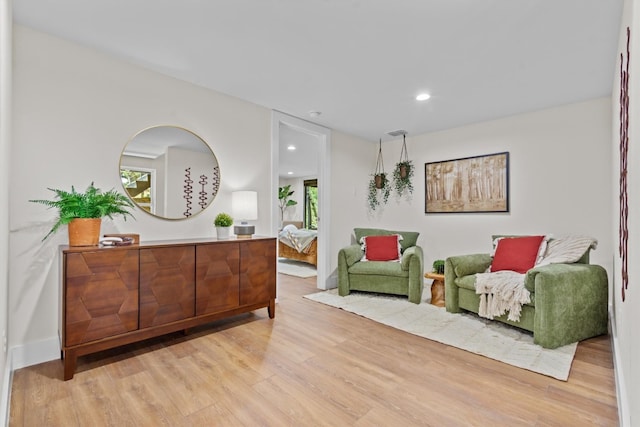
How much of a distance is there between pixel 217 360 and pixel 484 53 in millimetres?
3010

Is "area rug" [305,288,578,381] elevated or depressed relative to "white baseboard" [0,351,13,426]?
depressed

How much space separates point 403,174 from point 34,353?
442 cm

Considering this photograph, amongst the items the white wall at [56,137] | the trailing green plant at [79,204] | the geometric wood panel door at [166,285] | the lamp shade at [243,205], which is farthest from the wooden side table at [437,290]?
the trailing green plant at [79,204]

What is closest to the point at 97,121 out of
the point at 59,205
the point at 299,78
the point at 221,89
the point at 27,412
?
the point at 59,205

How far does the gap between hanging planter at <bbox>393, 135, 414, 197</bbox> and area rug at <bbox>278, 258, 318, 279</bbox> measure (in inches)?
79.6

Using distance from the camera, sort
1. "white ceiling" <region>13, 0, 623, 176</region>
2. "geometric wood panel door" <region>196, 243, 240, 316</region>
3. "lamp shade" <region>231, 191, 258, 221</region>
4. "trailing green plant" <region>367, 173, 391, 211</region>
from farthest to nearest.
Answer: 1. "trailing green plant" <region>367, 173, 391, 211</region>
2. "lamp shade" <region>231, 191, 258, 221</region>
3. "geometric wood panel door" <region>196, 243, 240, 316</region>
4. "white ceiling" <region>13, 0, 623, 176</region>

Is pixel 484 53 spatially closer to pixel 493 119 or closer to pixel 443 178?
pixel 493 119

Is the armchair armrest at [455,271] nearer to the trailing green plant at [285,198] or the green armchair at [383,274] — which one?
the green armchair at [383,274]

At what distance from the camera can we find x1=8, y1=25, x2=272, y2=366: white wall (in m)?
2.13

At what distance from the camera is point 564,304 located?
7.98 ft

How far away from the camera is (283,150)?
5.94 meters

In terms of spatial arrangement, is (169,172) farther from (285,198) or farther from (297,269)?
(285,198)

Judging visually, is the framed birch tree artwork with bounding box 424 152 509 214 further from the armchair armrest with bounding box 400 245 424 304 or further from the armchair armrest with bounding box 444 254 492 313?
the armchair armrest with bounding box 400 245 424 304

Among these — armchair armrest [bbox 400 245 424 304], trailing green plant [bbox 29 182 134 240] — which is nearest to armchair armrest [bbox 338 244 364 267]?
armchair armrest [bbox 400 245 424 304]
